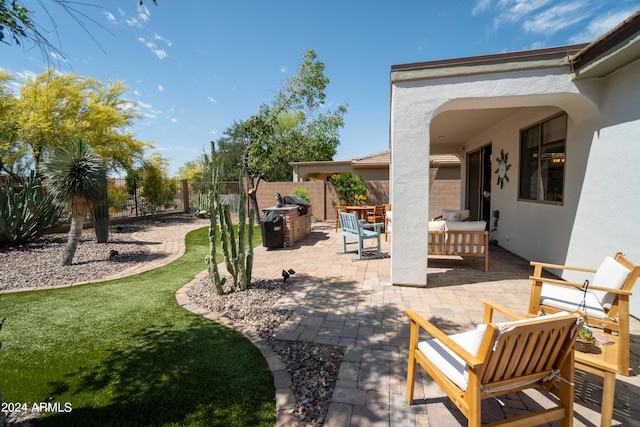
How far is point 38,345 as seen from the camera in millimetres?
3074

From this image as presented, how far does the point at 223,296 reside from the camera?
170 inches

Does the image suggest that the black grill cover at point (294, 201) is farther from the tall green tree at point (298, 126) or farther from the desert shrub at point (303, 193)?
the desert shrub at point (303, 193)

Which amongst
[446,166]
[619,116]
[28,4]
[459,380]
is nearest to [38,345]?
[28,4]

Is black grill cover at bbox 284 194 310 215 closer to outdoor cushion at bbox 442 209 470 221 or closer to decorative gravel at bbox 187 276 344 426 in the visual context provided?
outdoor cushion at bbox 442 209 470 221

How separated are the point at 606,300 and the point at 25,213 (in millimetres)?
11174

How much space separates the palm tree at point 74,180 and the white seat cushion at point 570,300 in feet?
26.0

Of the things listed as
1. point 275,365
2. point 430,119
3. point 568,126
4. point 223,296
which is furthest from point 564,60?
point 223,296

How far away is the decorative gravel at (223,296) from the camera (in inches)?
91.5

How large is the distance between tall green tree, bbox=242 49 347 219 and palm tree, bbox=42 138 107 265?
19.2ft

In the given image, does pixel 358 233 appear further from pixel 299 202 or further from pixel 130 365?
pixel 130 365

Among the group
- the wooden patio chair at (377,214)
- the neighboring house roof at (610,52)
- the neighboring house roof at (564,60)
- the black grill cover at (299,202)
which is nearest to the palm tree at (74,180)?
the black grill cover at (299,202)

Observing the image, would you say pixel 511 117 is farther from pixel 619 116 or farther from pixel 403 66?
pixel 403 66

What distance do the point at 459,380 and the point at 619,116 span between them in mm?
4255

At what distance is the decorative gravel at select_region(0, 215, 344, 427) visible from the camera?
2324mm
